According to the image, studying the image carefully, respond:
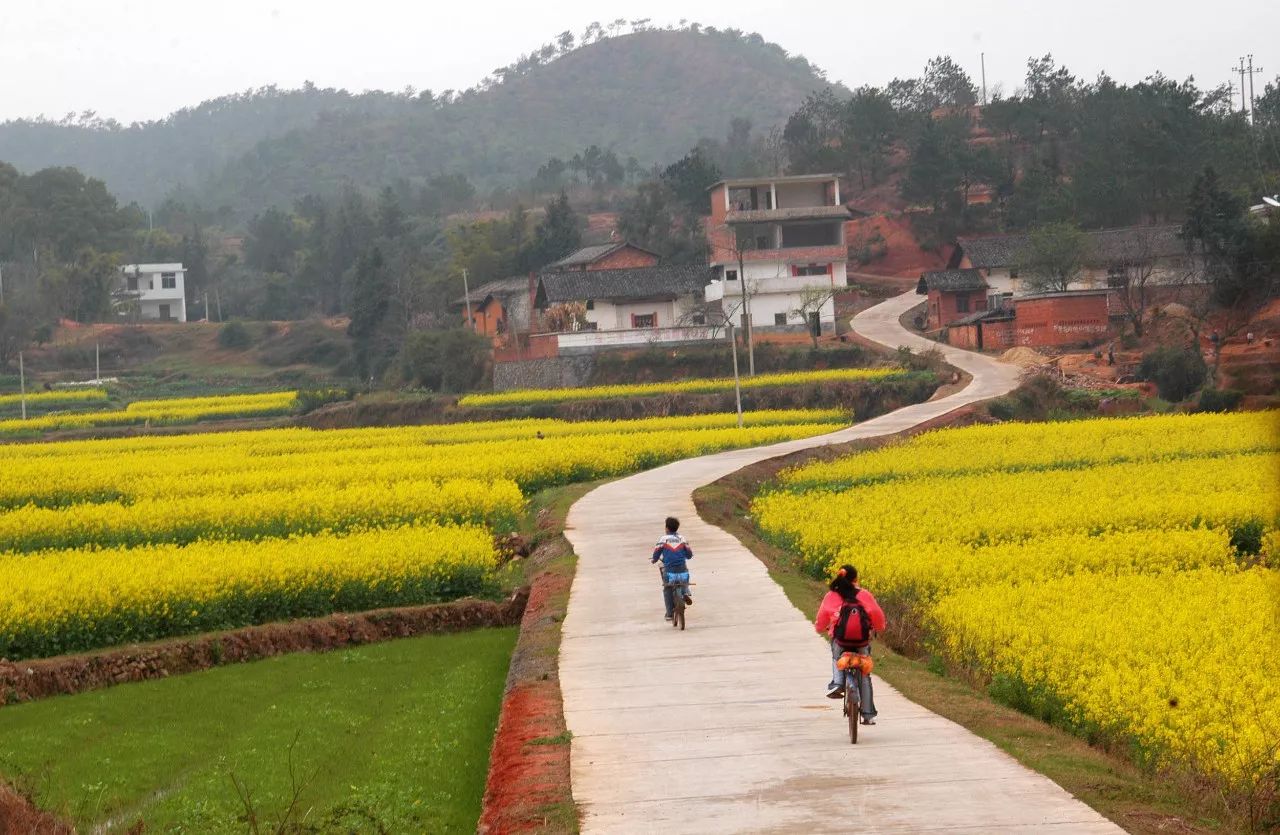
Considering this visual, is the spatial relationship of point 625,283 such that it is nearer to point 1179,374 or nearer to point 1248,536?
point 1179,374

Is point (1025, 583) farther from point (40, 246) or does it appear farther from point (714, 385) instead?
point (40, 246)

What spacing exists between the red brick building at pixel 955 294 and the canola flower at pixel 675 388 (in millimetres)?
12641

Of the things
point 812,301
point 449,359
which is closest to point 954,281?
point 812,301

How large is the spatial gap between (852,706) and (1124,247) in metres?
66.9

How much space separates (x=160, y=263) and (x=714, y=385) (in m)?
82.1

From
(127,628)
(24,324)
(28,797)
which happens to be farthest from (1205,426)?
(24,324)

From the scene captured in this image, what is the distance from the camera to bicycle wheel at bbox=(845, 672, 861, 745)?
40.3 ft

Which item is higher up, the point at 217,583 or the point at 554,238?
the point at 554,238

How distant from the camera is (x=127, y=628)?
68.4ft

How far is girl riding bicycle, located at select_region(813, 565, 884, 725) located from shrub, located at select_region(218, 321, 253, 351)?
9854 centimetres

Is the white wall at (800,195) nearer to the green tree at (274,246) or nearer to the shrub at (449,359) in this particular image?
the shrub at (449,359)

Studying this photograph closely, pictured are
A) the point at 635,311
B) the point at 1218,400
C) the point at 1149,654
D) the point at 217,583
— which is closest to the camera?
the point at 1149,654

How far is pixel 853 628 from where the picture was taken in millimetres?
12680

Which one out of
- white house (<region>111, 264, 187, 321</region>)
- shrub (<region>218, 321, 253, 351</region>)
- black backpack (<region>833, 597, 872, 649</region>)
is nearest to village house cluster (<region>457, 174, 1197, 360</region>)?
shrub (<region>218, 321, 253, 351</region>)
